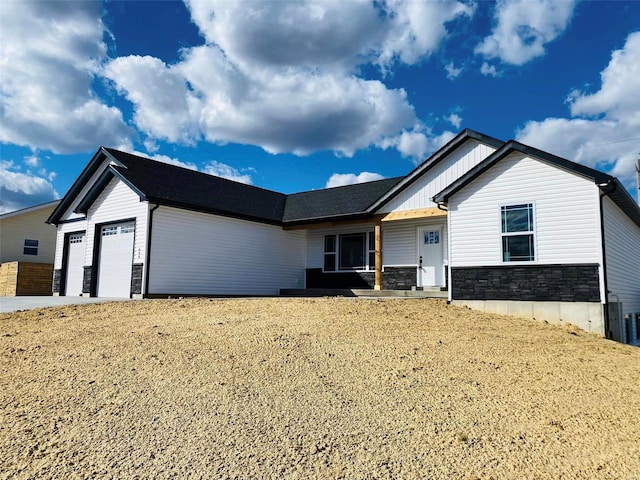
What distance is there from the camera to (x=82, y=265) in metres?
18.3

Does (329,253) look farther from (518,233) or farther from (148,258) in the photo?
(518,233)

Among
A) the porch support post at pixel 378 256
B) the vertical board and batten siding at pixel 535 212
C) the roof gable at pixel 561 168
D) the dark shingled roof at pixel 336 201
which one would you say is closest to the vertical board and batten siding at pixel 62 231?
the dark shingled roof at pixel 336 201

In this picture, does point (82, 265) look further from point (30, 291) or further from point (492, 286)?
point (492, 286)

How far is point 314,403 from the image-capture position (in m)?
5.03

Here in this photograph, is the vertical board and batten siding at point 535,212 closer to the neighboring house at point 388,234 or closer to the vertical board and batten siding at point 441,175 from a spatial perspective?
the neighboring house at point 388,234

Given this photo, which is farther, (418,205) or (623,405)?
(418,205)

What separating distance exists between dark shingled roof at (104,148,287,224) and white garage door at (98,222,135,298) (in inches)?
65.2

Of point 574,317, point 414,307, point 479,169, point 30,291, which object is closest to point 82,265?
point 30,291

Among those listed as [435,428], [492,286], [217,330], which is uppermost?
[492,286]

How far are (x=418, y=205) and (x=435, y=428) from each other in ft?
35.6

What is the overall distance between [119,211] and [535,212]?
13272 mm

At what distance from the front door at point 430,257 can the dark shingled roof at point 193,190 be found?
6.04 meters

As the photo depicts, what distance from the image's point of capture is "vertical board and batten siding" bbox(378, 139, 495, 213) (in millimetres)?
13887

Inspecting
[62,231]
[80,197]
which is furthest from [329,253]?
[62,231]
